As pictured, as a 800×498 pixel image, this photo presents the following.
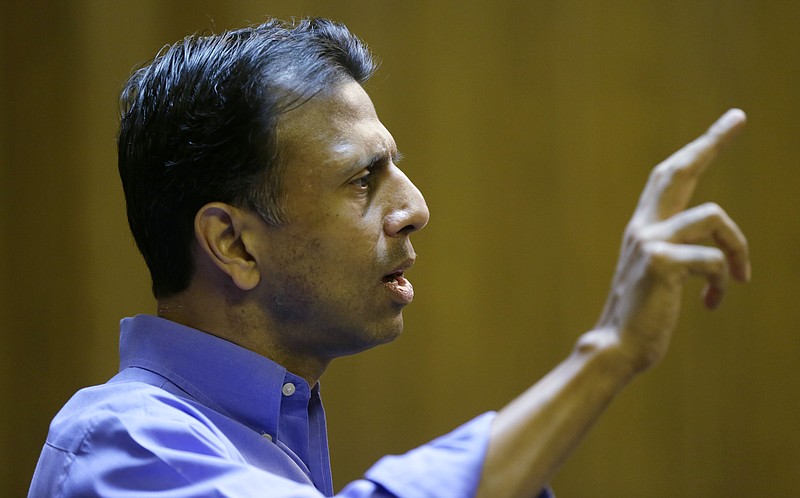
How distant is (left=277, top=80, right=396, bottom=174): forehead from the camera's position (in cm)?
129

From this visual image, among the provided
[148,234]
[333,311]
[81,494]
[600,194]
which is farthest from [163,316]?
[600,194]

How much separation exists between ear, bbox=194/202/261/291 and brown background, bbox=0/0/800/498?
60.8 inches

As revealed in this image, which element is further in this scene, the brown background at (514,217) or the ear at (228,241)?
the brown background at (514,217)

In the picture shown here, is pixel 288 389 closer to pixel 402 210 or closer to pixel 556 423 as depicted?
pixel 402 210

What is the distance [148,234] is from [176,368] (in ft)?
0.71

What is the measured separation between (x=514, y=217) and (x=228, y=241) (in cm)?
162

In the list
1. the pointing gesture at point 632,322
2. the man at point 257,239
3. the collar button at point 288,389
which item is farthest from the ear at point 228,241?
the pointing gesture at point 632,322

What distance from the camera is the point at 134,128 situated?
4.50 feet

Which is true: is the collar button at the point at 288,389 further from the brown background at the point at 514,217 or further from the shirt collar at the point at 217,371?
the brown background at the point at 514,217

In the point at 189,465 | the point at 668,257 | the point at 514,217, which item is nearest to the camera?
the point at 668,257

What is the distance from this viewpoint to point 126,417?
3.52ft

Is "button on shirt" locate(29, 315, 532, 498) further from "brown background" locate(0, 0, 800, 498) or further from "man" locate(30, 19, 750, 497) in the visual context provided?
"brown background" locate(0, 0, 800, 498)

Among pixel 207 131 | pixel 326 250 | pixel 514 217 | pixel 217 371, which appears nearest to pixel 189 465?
pixel 217 371

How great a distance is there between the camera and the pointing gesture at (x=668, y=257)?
887 mm
